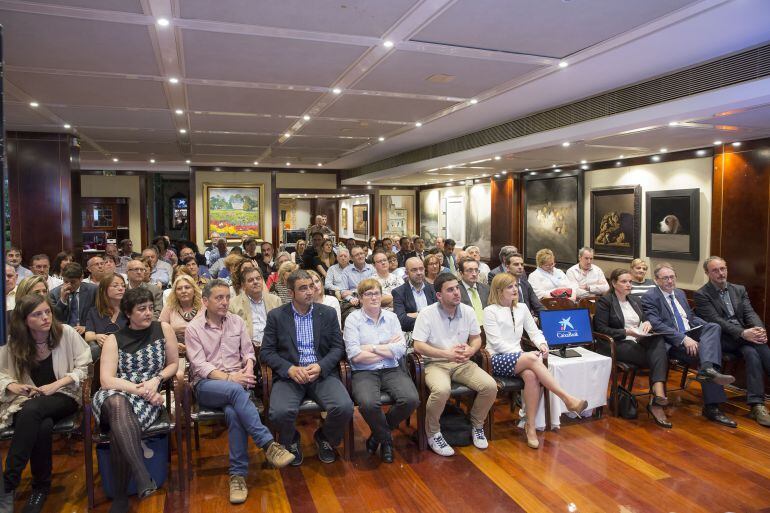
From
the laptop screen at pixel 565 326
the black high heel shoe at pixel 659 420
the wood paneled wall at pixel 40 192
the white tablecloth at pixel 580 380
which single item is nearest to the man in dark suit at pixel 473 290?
the laptop screen at pixel 565 326

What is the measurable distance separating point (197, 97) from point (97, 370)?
3.20m

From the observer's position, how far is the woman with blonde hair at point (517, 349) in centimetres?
438

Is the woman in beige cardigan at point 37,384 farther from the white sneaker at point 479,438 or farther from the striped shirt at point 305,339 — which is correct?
the white sneaker at point 479,438

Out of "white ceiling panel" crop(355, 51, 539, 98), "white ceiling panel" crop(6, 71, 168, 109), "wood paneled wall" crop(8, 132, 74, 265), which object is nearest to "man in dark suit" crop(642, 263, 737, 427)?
"white ceiling panel" crop(355, 51, 539, 98)

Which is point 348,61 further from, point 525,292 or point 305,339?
point 525,292

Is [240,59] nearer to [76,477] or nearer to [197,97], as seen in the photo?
[197,97]

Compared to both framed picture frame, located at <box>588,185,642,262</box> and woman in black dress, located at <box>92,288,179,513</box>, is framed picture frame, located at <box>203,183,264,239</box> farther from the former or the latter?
woman in black dress, located at <box>92,288,179,513</box>

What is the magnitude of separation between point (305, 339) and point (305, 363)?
18cm

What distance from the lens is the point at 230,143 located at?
966 centimetres

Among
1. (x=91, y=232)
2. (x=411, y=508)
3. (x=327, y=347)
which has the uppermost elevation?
(x=91, y=232)

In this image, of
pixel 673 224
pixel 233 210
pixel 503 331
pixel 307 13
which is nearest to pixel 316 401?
pixel 503 331

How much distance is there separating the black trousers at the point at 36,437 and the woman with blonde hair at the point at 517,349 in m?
3.17

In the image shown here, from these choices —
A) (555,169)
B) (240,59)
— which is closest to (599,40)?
(240,59)

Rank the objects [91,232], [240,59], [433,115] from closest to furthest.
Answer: [240,59]
[433,115]
[91,232]
